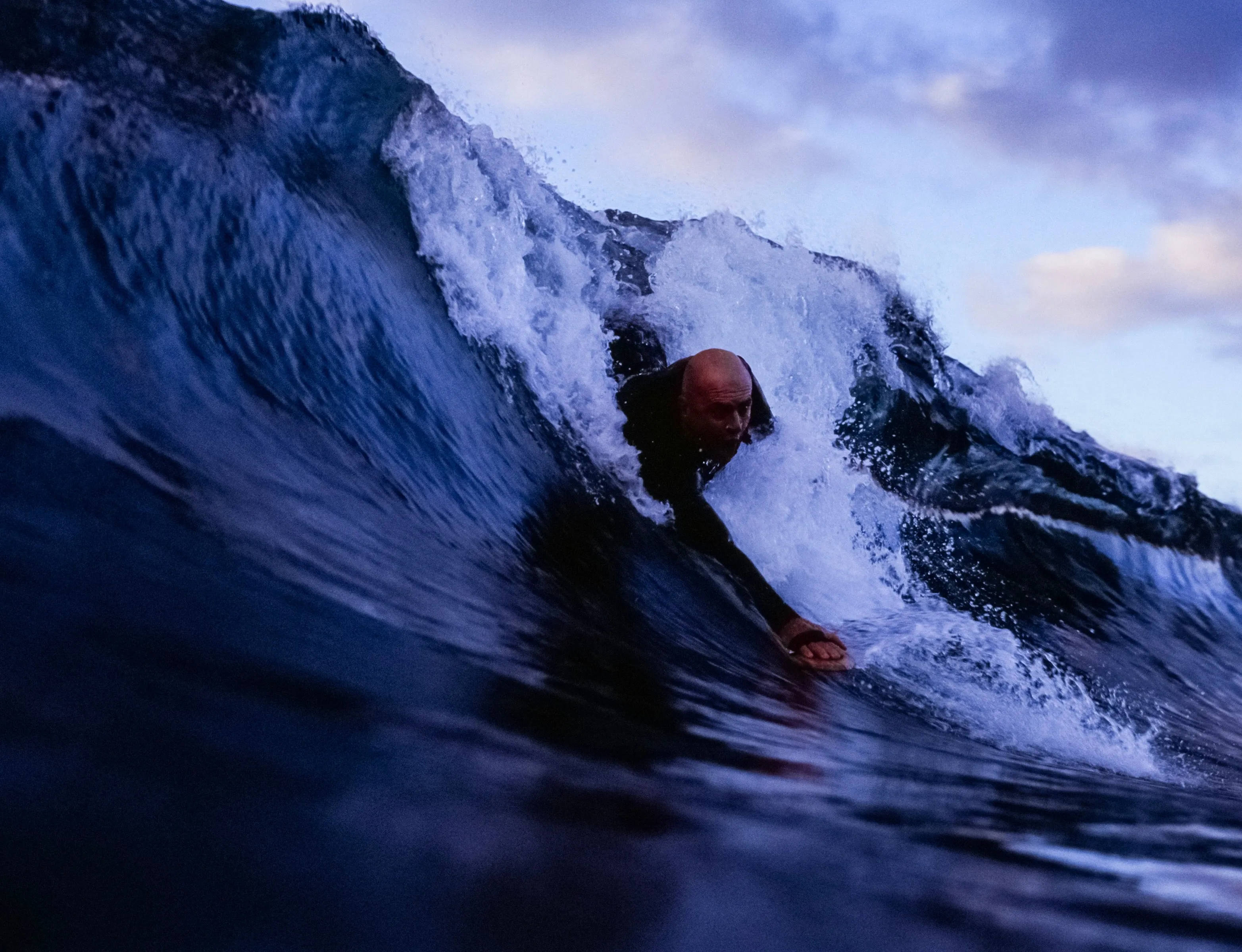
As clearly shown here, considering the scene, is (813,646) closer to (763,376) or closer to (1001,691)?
(1001,691)

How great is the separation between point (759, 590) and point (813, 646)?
29 cm

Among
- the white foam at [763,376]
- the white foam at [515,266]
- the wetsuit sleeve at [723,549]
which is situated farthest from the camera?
the white foam at [515,266]

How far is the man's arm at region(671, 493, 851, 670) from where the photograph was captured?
9.91 feet

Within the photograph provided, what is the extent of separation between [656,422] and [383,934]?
2899mm

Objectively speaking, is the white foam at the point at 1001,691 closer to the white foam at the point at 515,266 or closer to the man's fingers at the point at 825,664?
the man's fingers at the point at 825,664

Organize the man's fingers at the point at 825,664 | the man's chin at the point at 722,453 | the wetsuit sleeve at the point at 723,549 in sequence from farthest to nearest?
the man's chin at the point at 722,453, the wetsuit sleeve at the point at 723,549, the man's fingers at the point at 825,664

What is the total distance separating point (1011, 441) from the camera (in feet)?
24.5

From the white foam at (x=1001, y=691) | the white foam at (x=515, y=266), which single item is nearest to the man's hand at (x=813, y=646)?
the white foam at (x=1001, y=691)

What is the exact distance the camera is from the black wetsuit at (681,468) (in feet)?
10.8

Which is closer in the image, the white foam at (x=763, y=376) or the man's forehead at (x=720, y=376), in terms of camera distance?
the white foam at (x=763, y=376)

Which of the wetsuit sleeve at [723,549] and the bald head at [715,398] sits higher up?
the bald head at [715,398]

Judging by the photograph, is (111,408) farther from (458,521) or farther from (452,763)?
(452,763)

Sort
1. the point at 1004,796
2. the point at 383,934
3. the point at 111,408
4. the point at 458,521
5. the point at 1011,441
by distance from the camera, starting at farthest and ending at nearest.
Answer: the point at 1011,441, the point at 458,521, the point at 111,408, the point at 1004,796, the point at 383,934

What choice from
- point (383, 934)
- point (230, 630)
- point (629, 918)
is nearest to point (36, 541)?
point (230, 630)
